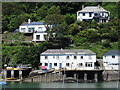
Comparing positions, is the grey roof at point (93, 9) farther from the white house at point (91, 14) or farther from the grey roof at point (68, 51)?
the grey roof at point (68, 51)

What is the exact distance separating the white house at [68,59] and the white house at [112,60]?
1.90 m

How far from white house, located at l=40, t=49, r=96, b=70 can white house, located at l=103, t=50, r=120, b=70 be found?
190 cm

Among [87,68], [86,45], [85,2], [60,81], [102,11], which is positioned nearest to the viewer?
[60,81]

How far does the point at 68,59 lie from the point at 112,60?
6.33m

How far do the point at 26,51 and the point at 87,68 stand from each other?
30.5ft

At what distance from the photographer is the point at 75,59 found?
60.9 m

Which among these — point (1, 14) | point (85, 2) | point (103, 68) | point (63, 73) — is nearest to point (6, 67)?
point (63, 73)

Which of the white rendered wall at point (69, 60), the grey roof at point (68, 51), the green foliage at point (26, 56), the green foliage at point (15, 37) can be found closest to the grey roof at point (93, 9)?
the green foliage at point (15, 37)

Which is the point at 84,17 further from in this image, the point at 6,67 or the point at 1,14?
the point at 6,67

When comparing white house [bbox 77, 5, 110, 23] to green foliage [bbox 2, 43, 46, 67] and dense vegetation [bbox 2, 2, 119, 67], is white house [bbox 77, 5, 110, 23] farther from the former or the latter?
green foliage [bbox 2, 43, 46, 67]

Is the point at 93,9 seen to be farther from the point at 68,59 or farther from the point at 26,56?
the point at 26,56

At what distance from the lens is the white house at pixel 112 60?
60.0m

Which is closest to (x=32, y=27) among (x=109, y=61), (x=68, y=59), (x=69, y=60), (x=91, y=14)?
(x=91, y=14)

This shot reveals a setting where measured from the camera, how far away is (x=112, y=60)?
6050 cm
